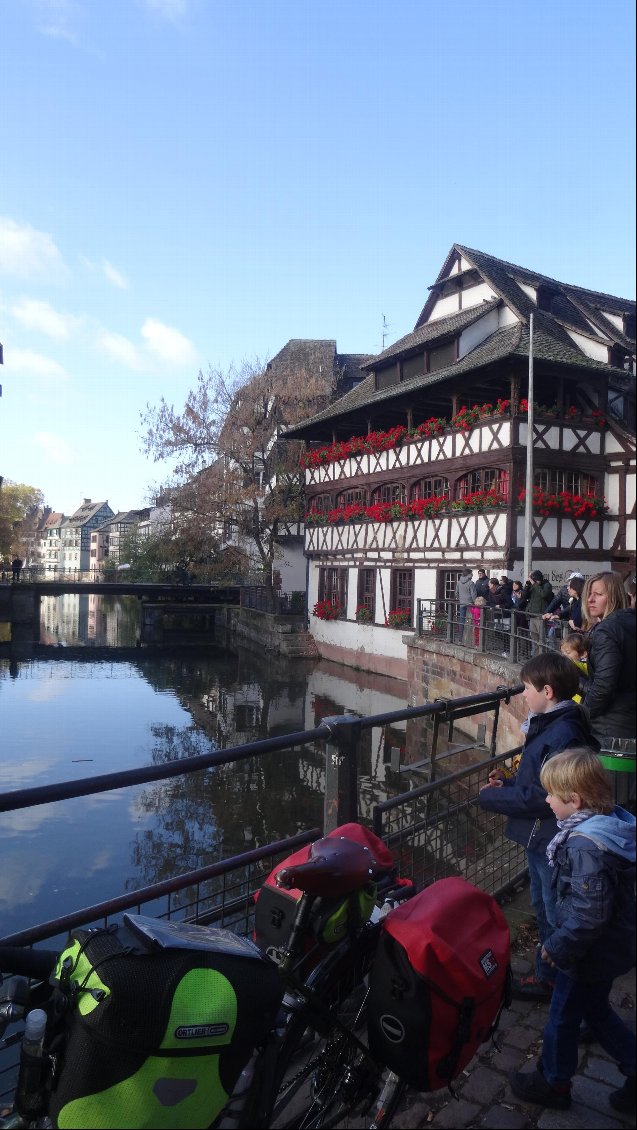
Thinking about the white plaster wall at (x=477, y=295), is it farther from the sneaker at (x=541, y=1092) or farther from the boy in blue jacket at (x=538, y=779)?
the sneaker at (x=541, y=1092)

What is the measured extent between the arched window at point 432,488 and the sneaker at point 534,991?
65.6 ft

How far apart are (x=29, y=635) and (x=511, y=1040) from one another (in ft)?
142

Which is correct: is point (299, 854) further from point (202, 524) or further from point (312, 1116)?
point (202, 524)

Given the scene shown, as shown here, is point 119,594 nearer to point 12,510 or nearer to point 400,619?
point 400,619

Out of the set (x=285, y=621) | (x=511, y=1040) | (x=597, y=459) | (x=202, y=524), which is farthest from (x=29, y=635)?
(x=511, y=1040)

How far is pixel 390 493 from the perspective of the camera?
86.3 feet

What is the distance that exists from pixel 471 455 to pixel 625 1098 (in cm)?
2009

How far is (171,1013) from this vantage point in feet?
5.59

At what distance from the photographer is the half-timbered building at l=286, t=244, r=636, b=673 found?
814 inches

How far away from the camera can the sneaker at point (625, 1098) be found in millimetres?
2340

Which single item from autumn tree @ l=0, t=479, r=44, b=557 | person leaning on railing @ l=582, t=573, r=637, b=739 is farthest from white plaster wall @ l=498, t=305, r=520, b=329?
autumn tree @ l=0, t=479, r=44, b=557

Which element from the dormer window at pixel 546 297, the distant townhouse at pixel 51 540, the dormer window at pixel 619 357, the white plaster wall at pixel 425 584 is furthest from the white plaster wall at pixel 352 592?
the distant townhouse at pixel 51 540

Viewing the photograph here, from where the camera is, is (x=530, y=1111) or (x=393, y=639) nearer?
(x=530, y=1111)

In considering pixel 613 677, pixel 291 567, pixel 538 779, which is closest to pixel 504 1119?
pixel 538 779
